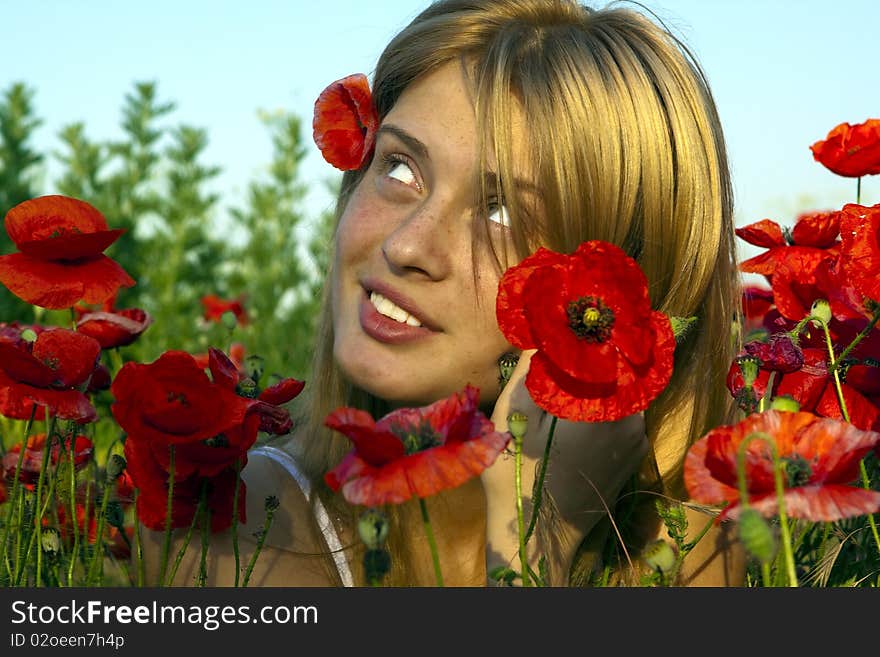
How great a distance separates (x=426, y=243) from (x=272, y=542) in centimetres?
65

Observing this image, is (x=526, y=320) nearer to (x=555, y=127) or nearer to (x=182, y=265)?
(x=555, y=127)

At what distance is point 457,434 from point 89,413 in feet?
2.08

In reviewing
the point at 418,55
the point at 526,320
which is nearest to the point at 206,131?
the point at 418,55

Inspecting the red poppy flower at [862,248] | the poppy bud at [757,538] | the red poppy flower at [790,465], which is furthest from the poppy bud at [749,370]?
the poppy bud at [757,538]

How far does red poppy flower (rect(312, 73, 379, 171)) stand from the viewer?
2.09 m

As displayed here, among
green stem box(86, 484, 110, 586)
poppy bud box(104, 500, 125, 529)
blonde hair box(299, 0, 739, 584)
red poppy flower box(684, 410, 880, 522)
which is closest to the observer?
red poppy flower box(684, 410, 880, 522)

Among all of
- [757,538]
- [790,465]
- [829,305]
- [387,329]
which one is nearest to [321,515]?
[387,329]

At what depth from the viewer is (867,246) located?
1.32m

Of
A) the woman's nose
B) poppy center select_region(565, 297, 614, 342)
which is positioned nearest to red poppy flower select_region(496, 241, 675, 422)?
poppy center select_region(565, 297, 614, 342)

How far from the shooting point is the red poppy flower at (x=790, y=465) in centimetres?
88

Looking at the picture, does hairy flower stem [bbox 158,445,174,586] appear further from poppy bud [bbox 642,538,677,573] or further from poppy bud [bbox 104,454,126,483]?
poppy bud [bbox 642,538,677,573]

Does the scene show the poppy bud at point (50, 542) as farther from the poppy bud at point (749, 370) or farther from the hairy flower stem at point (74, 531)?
the poppy bud at point (749, 370)

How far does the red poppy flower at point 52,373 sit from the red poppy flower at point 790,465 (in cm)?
Result: 80

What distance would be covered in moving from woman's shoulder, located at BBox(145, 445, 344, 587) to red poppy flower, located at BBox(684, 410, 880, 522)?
2.84 ft
